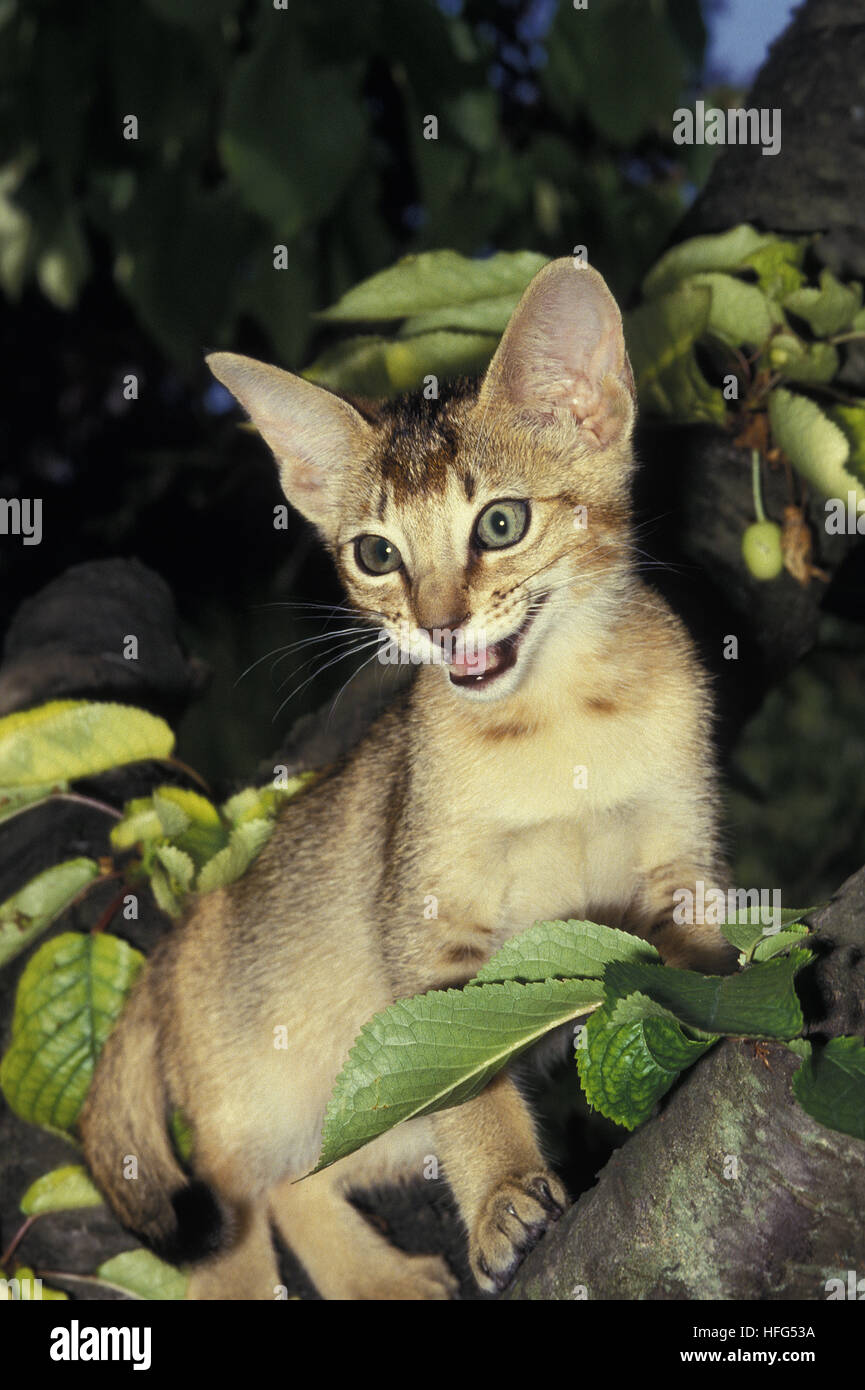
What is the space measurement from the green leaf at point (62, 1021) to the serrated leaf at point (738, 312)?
5.11 feet

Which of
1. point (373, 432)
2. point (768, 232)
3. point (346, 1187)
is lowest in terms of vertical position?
point (346, 1187)

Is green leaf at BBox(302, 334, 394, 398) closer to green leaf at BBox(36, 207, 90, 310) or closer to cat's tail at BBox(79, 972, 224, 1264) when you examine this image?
cat's tail at BBox(79, 972, 224, 1264)

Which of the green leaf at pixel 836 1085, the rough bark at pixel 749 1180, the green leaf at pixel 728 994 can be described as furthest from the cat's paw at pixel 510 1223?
the green leaf at pixel 836 1085

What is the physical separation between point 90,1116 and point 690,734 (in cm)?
123

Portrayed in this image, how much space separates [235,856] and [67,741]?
0.35m

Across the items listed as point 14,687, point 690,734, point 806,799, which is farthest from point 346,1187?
point 806,799

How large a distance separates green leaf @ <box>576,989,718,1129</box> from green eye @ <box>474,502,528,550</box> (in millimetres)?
967

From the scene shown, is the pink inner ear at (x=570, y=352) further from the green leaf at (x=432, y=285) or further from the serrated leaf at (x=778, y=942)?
the serrated leaf at (x=778, y=942)

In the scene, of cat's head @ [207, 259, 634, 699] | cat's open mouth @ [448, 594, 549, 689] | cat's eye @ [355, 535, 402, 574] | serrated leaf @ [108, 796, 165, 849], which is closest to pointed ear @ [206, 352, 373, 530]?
cat's head @ [207, 259, 634, 699]

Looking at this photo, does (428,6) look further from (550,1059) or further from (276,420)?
(550,1059)

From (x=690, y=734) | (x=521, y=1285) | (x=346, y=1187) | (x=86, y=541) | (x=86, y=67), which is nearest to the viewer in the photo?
(x=521, y=1285)

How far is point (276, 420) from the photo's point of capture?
7.27ft

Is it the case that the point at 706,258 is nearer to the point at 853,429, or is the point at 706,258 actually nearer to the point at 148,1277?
the point at 853,429

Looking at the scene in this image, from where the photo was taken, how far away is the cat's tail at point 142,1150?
2.15 metres
